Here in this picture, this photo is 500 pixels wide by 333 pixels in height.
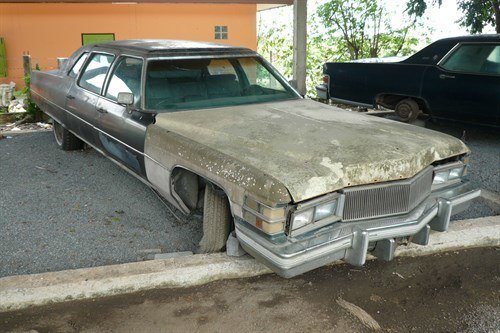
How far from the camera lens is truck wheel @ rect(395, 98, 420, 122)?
7.25 metres

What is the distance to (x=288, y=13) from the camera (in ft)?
78.1

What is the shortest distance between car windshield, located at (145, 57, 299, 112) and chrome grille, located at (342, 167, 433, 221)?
176 centimetres

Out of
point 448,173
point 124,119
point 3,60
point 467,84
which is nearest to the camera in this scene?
point 448,173

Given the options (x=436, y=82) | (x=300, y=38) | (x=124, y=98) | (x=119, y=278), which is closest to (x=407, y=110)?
(x=436, y=82)

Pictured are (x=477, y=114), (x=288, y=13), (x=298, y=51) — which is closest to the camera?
(x=477, y=114)

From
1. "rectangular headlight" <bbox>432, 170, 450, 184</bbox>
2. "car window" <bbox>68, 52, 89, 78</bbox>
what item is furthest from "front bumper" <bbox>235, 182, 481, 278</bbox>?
"car window" <bbox>68, 52, 89, 78</bbox>

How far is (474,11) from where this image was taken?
33.9 feet

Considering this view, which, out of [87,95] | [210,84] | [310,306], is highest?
[210,84]

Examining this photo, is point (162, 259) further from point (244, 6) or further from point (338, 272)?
point (244, 6)

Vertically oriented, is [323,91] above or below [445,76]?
below

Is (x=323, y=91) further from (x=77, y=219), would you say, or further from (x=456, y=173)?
(x=77, y=219)

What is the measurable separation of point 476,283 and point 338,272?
982 mm

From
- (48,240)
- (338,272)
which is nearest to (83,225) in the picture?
(48,240)

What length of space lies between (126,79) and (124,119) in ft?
1.59
